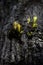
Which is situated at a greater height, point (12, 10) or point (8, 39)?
point (12, 10)

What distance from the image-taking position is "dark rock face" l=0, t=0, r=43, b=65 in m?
6.23

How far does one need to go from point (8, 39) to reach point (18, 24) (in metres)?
0.69

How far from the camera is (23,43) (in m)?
6.45

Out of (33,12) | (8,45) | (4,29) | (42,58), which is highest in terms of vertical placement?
(33,12)

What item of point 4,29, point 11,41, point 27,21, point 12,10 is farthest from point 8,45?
point 12,10

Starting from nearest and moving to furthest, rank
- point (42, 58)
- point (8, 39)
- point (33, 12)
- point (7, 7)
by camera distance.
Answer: point (42, 58)
point (8, 39)
point (33, 12)
point (7, 7)

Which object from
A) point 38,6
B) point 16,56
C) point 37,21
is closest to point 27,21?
point 37,21

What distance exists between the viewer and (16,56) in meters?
6.30

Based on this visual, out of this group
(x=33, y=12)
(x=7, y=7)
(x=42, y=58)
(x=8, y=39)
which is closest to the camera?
(x=42, y=58)

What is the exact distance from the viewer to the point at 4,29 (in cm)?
694

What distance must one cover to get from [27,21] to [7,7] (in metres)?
1.33

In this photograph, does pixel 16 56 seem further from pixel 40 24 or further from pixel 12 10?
pixel 12 10

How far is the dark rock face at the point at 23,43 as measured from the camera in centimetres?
623

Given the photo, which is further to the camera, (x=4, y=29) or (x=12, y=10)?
(x=12, y=10)
